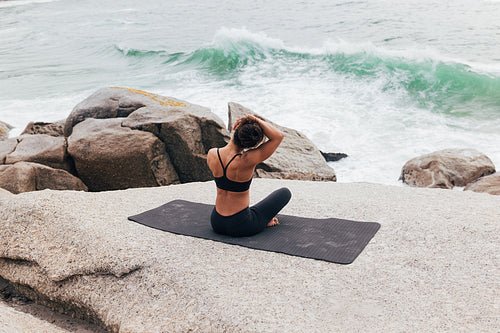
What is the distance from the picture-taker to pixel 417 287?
2930mm

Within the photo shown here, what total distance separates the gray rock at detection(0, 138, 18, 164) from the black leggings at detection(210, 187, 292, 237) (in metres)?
4.50

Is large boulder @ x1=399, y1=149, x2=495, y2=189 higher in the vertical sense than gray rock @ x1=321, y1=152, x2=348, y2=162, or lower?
higher

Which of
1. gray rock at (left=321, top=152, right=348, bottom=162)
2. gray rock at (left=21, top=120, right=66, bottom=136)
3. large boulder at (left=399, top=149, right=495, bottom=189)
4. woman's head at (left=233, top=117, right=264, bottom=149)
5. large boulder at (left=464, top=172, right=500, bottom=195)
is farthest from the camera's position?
gray rock at (left=321, top=152, right=348, bottom=162)

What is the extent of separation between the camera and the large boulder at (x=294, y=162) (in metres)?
6.96

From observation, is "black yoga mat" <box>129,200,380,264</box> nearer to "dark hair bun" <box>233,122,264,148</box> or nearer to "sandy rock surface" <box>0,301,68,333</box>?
"dark hair bun" <box>233,122,264,148</box>

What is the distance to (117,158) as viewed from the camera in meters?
6.43

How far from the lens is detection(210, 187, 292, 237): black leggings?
3.87 metres

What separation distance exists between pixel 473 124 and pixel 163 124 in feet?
27.0

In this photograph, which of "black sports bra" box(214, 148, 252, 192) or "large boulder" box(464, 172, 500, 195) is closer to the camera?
"black sports bra" box(214, 148, 252, 192)

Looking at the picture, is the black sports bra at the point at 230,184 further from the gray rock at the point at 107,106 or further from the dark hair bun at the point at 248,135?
the gray rock at the point at 107,106

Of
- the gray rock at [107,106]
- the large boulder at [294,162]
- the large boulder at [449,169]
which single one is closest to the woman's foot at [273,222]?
the large boulder at [294,162]

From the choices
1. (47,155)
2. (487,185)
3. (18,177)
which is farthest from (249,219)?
(487,185)

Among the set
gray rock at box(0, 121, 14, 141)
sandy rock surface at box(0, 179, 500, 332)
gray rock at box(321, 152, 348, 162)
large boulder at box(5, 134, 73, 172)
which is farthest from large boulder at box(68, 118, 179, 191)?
gray rock at box(0, 121, 14, 141)

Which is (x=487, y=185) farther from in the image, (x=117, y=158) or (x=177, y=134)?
(x=117, y=158)
